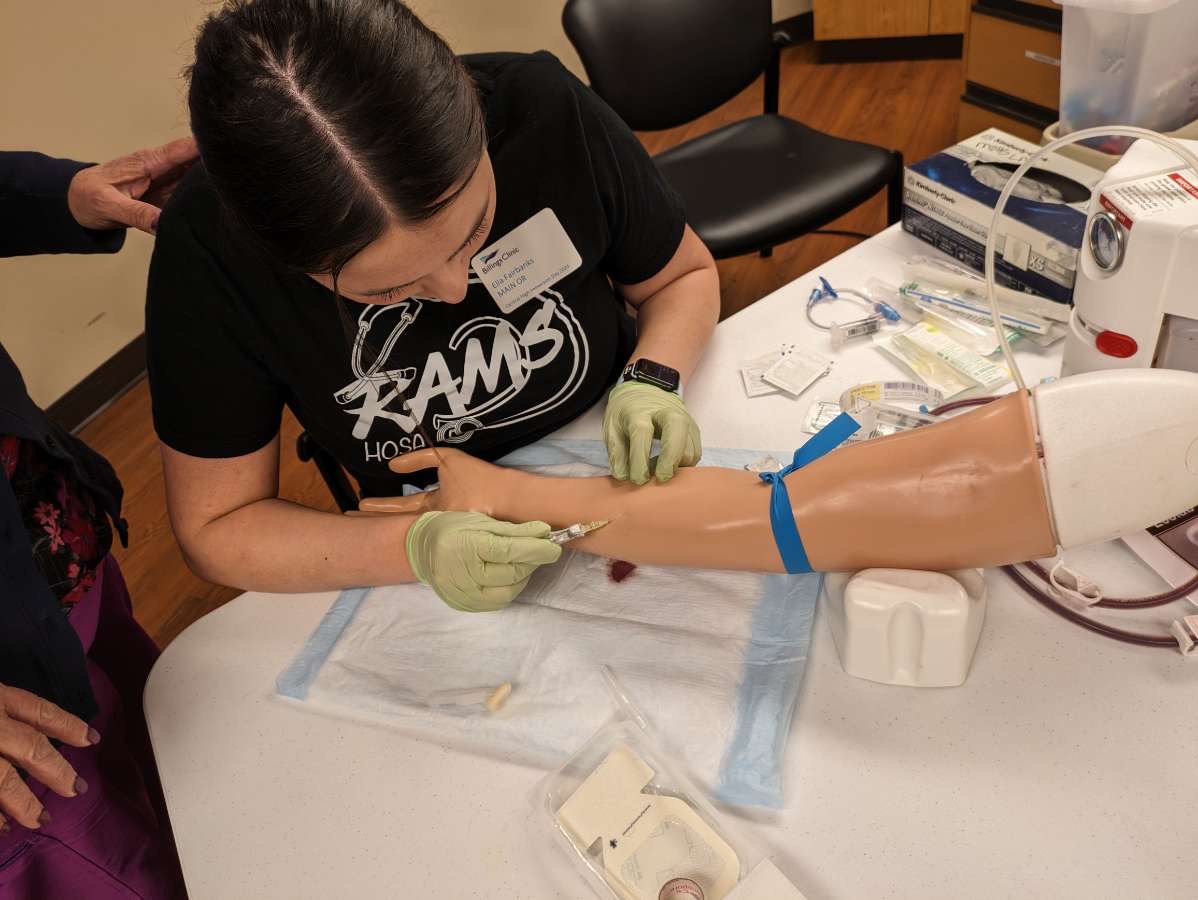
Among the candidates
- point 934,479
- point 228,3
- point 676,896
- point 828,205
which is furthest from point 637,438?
point 828,205

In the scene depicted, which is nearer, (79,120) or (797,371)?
(797,371)

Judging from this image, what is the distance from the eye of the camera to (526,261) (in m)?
1.21

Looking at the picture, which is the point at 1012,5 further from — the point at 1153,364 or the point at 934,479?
the point at 934,479

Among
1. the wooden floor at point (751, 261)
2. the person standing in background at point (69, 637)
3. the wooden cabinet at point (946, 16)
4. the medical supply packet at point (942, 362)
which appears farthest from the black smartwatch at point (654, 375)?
the wooden cabinet at point (946, 16)

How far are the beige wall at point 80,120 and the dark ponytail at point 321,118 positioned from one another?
2.01 metres

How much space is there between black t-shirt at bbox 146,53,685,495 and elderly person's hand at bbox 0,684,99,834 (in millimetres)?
337

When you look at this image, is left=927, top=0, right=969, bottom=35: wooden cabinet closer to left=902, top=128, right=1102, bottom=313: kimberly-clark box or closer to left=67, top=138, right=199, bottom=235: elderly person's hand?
left=902, top=128, right=1102, bottom=313: kimberly-clark box

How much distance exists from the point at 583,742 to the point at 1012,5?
8.79 ft

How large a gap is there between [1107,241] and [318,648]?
40.5 inches

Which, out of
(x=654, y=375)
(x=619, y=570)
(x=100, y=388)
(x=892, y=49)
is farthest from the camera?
(x=892, y=49)

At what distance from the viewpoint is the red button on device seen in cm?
105

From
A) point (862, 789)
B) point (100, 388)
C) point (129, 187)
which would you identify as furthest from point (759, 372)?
point (100, 388)

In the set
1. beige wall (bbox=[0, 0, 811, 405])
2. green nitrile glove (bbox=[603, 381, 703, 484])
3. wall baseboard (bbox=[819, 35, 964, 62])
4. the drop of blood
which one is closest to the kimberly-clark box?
green nitrile glove (bbox=[603, 381, 703, 484])

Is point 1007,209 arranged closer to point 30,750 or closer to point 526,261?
point 526,261
